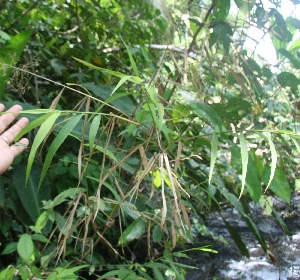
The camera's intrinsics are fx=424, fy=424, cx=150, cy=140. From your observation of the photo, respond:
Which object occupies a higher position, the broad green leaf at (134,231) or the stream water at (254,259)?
the broad green leaf at (134,231)

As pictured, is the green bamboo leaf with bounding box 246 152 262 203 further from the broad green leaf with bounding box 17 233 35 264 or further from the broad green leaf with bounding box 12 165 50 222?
the broad green leaf with bounding box 12 165 50 222

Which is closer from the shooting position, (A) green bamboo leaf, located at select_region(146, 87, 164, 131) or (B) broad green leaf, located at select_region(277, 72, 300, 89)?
(A) green bamboo leaf, located at select_region(146, 87, 164, 131)

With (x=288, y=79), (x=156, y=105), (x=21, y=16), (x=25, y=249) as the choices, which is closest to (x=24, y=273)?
(x=25, y=249)

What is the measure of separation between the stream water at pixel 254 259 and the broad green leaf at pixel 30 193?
877 mm

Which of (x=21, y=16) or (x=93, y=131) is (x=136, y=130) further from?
(x=21, y=16)

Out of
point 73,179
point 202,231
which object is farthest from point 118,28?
point 202,231

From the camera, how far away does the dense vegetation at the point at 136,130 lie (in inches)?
35.1

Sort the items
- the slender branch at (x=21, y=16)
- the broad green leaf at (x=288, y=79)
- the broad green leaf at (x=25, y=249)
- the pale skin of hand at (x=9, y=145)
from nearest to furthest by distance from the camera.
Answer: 1. the broad green leaf at (x=25, y=249)
2. the pale skin of hand at (x=9, y=145)
3. the broad green leaf at (x=288, y=79)
4. the slender branch at (x=21, y=16)

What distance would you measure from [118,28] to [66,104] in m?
0.44

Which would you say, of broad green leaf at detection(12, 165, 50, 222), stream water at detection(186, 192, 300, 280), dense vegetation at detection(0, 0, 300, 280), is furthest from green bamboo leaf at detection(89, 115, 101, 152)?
stream water at detection(186, 192, 300, 280)

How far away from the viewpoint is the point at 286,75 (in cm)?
134

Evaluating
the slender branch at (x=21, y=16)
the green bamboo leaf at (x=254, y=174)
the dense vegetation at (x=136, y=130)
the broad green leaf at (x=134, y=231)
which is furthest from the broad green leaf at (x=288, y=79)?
the slender branch at (x=21, y=16)

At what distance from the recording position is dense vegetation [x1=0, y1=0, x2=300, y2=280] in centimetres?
89

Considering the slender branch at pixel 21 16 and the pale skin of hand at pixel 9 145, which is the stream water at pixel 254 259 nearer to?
the pale skin of hand at pixel 9 145
